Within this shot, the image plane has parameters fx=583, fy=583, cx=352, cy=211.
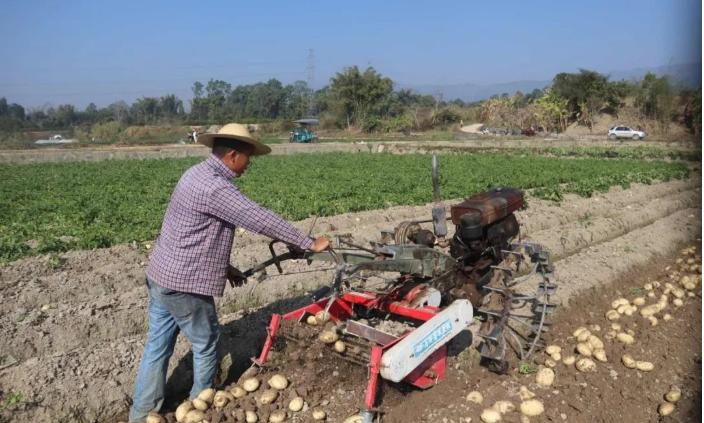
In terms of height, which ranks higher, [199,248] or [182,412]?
[199,248]

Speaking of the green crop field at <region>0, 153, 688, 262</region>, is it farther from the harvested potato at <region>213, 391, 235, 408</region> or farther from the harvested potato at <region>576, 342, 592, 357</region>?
the harvested potato at <region>213, 391, 235, 408</region>

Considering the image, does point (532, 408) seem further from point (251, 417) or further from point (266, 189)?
point (266, 189)

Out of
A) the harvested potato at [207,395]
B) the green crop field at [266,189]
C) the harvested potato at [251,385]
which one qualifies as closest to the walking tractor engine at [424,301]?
the harvested potato at [251,385]

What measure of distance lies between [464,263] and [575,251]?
448cm

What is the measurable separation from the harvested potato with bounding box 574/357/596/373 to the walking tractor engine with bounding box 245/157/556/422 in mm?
386

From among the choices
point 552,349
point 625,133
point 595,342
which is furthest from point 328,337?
point 625,133

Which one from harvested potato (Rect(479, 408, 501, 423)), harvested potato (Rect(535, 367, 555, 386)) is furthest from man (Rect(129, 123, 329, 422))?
harvested potato (Rect(535, 367, 555, 386))

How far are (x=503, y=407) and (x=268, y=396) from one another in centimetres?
163

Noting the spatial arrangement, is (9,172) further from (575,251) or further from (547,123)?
(547,123)

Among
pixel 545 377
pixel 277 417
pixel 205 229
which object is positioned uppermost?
pixel 205 229

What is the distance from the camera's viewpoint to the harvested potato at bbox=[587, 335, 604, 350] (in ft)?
16.5

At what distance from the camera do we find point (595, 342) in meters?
5.07

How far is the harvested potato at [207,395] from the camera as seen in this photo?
155 inches

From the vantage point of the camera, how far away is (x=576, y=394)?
14.4 ft
